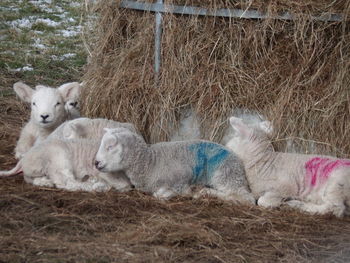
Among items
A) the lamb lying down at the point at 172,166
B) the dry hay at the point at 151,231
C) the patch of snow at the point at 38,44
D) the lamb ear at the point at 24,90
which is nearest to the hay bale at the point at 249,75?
the lamb lying down at the point at 172,166

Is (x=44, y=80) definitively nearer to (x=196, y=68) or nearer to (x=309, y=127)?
(x=196, y=68)

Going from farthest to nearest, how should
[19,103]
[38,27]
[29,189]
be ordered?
[38,27], [19,103], [29,189]

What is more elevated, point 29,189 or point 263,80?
point 263,80

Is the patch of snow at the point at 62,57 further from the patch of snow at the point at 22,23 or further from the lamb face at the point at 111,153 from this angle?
the lamb face at the point at 111,153

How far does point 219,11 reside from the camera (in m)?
7.26

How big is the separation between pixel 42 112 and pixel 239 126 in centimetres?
201

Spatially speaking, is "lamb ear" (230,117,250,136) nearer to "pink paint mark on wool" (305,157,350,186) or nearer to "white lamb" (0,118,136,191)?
"pink paint mark on wool" (305,157,350,186)

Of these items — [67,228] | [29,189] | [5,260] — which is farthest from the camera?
[29,189]

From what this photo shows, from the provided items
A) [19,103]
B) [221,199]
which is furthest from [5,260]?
[19,103]

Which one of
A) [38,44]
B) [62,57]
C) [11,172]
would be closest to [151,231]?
[11,172]

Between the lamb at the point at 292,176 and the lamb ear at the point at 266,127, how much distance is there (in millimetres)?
54

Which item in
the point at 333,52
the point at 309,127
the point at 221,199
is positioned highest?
the point at 333,52

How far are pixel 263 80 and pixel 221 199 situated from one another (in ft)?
4.58

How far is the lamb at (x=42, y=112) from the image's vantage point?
298 inches
